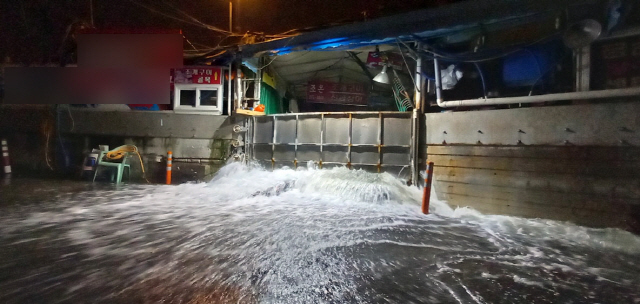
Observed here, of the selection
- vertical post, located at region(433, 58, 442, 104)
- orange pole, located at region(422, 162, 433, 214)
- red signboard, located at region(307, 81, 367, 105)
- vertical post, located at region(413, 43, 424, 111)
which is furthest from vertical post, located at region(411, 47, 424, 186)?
red signboard, located at region(307, 81, 367, 105)

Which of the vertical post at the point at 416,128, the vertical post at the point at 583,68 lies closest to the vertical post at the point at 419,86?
the vertical post at the point at 416,128

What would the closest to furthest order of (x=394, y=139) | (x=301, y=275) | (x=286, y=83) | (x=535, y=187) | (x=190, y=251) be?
(x=301, y=275), (x=190, y=251), (x=535, y=187), (x=394, y=139), (x=286, y=83)

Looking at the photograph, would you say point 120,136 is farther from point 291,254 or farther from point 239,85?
point 291,254

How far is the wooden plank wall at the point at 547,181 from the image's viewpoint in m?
5.65

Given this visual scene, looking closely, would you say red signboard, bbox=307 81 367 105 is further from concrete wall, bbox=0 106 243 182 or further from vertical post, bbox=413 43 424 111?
vertical post, bbox=413 43 424 111

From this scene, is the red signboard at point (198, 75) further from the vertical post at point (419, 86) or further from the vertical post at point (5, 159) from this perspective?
Answer: the vertical post at point (419, 86)

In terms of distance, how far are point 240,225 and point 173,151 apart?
7023 mm

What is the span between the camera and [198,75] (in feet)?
38.5

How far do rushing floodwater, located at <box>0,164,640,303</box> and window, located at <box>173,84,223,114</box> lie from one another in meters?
4.66

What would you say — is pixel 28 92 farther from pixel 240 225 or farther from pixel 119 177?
pixel 240 225

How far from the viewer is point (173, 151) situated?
1133 cm

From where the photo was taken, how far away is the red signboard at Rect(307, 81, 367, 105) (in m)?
14.0

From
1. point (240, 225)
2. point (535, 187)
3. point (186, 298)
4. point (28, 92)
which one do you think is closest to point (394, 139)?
point (535, 187)

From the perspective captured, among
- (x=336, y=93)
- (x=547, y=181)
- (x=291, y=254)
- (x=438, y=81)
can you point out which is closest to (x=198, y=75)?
(x=336, y=93)
